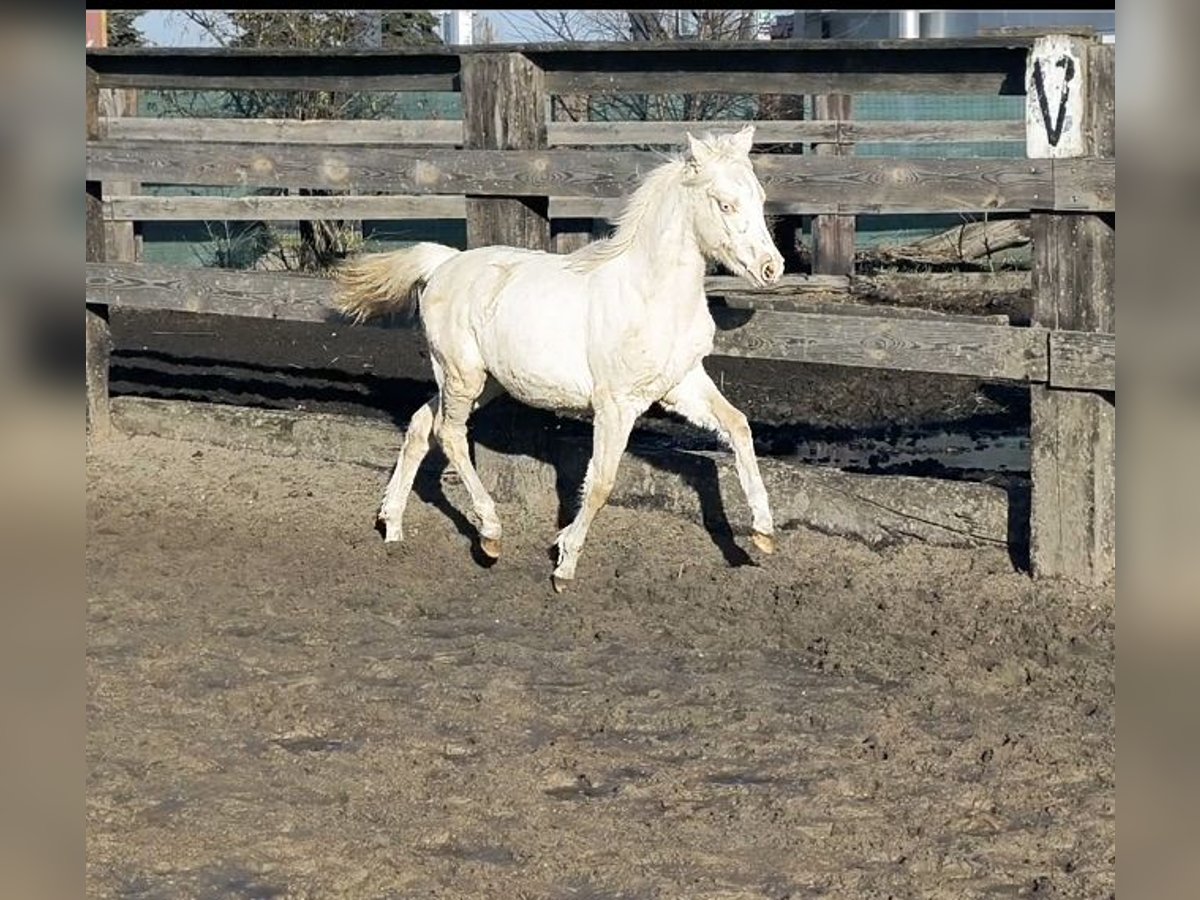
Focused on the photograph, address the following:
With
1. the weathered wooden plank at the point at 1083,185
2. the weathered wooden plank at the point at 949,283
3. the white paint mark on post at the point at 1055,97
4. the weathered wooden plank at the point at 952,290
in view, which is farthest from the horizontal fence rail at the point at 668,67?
the weathered wooden plank at the point at 949,283

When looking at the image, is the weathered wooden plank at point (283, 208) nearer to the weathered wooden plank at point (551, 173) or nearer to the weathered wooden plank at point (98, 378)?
the weathered wooden plank at point (98, 378)

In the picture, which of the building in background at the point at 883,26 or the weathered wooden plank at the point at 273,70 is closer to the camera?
the weathered wooden plank at the point at 273,70

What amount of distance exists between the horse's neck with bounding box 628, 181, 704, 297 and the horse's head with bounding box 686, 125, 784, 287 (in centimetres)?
9

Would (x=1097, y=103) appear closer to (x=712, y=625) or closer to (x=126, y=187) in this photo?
(x=712, y=625)

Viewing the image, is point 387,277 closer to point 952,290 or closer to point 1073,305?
point 1073,305

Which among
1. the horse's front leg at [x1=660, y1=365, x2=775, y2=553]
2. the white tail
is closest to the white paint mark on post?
the horse's front leg at [x1=660, y1=365, x2=775, y2=553]

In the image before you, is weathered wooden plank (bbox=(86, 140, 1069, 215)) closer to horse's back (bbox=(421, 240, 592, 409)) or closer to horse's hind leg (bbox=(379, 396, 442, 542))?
horse's back (bbox=(421, 240, 592, 409))

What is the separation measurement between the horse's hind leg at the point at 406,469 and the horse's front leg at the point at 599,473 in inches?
36.6

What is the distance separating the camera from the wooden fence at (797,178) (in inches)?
228

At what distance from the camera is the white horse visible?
5.77m

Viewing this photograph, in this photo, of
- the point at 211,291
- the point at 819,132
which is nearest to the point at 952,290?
the point at 819,132

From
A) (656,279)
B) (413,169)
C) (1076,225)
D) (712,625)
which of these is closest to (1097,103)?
(1076,225)
